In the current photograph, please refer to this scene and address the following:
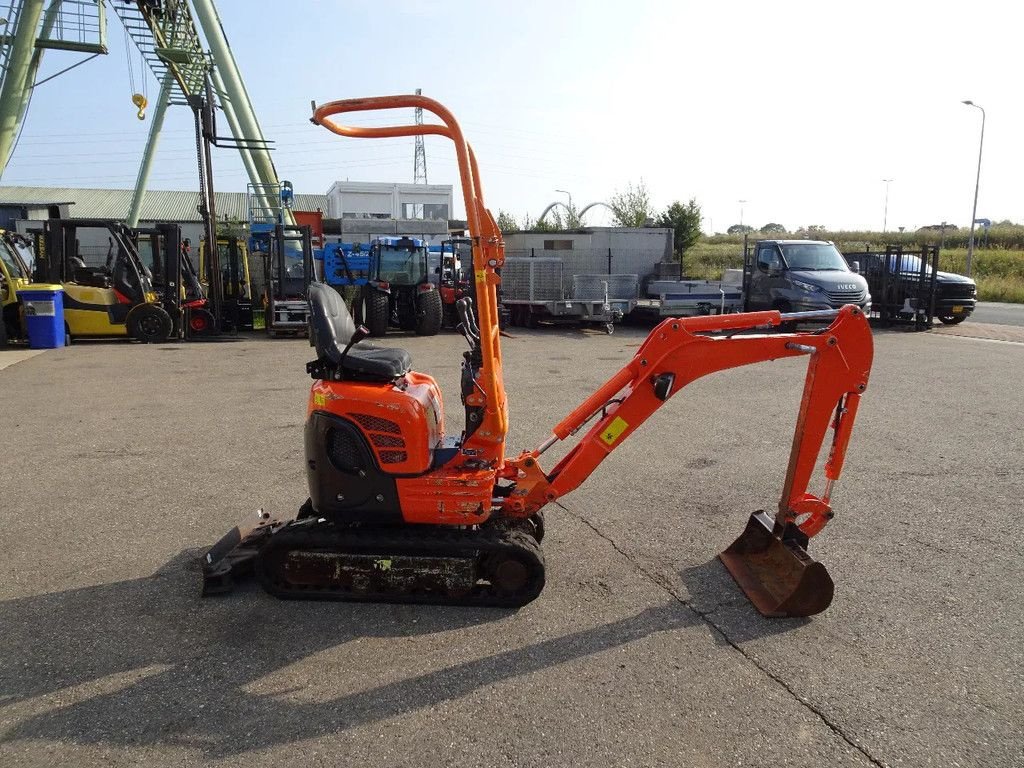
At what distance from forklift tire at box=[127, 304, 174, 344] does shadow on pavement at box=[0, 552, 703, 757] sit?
12.6 metres

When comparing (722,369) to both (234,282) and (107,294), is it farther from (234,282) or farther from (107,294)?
(234,282)

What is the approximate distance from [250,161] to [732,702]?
85.5ft

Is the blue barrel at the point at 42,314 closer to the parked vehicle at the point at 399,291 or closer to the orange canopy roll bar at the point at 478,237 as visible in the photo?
the parked vehicle at the point at 399,291

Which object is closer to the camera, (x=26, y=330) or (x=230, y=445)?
(x=230, y=445)

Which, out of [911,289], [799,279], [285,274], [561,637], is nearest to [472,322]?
[561,637]

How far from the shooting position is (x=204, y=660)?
11.9 ft

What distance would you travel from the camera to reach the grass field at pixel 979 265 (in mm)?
31578

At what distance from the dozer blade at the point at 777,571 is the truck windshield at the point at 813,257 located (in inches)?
560

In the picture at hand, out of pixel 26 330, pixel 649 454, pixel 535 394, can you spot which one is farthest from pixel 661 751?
pixel 26 330

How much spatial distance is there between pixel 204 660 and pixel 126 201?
56.7 metres

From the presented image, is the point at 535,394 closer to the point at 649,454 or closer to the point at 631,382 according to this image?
the point at 649,454

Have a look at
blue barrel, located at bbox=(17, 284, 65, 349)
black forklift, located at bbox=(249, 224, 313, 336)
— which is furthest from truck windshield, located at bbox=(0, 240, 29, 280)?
black forklift, located at bbox=(249, 224, 313, 336)

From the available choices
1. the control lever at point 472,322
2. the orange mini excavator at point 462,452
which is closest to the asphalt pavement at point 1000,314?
the orange mini excavator at point 462,452

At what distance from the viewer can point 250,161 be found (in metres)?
25.5
